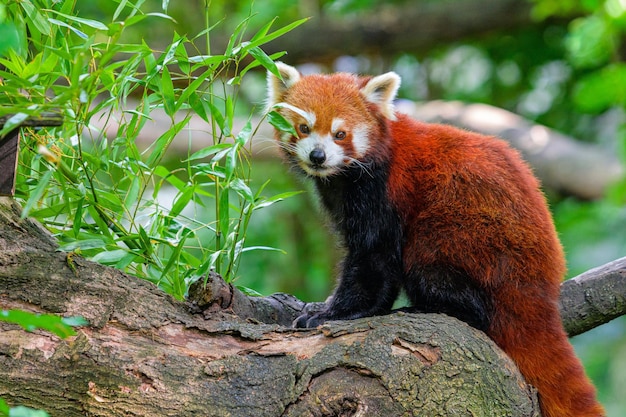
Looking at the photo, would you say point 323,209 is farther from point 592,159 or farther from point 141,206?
point 592,159

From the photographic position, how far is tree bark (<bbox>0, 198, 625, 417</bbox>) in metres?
2.02

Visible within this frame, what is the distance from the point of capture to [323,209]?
3.46m

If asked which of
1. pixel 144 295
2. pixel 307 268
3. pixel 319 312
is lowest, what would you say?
Answer: pixel 307 268

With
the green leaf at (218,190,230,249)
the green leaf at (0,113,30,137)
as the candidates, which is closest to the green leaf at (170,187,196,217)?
the green leaf at (218,190,230,249)

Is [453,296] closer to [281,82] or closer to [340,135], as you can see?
[340,135]

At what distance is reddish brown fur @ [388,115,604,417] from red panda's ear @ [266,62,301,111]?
71cm

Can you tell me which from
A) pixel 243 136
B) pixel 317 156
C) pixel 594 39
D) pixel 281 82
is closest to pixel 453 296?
pixel 317 156

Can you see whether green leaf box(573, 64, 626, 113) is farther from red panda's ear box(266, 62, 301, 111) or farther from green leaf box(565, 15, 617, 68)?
red panda's ear box(266, 62, 301, 111)

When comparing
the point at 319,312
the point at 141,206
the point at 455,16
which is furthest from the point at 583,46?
the point at 141,206

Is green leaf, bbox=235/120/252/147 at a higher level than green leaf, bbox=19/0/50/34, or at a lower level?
lower

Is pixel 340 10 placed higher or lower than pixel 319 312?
higher

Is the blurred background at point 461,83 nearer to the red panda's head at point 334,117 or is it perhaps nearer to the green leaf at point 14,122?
the red panda's head at point 334,117

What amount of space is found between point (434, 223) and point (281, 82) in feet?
3.83

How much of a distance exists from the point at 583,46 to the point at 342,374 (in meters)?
3.76
